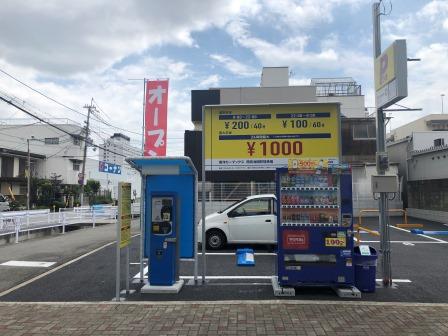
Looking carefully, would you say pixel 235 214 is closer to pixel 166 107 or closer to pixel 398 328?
pixel 166 107

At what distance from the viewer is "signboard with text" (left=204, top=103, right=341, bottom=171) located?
7633mm

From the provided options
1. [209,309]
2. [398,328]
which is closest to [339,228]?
[398,328]

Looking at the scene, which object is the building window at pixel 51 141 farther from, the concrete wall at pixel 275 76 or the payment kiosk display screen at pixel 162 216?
the payment kiosk display screen at pixel 162 216

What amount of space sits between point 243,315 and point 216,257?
4.88m

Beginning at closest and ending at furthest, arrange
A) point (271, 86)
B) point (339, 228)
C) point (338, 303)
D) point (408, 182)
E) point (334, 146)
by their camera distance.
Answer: point (338, 303) → point (339, 228) → point (334, 146) → point (408, 182) → point (271, 86)

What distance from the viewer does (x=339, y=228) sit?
22.4 ft

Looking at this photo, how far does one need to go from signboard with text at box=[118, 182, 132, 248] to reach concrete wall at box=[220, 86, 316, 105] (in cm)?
3099

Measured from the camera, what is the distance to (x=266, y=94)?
126 ft

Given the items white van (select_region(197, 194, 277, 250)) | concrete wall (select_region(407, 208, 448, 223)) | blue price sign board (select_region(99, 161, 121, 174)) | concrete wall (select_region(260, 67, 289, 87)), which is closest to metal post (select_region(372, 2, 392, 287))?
white van (select_region(197, 194, 277, 250))

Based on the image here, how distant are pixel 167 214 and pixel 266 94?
32.5 meters

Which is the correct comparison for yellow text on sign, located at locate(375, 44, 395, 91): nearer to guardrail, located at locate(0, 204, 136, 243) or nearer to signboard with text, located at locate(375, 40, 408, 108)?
signboard with text, located at locate(375, 40, 408, 108)

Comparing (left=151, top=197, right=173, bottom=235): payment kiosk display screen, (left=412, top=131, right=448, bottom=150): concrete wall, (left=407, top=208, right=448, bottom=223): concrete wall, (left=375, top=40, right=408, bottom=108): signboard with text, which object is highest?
(left=412, top=131, right=448, bottom=150): concrete wall

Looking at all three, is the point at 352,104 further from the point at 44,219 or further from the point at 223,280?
the point at 223,280

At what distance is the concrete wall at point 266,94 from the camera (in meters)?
37.7
